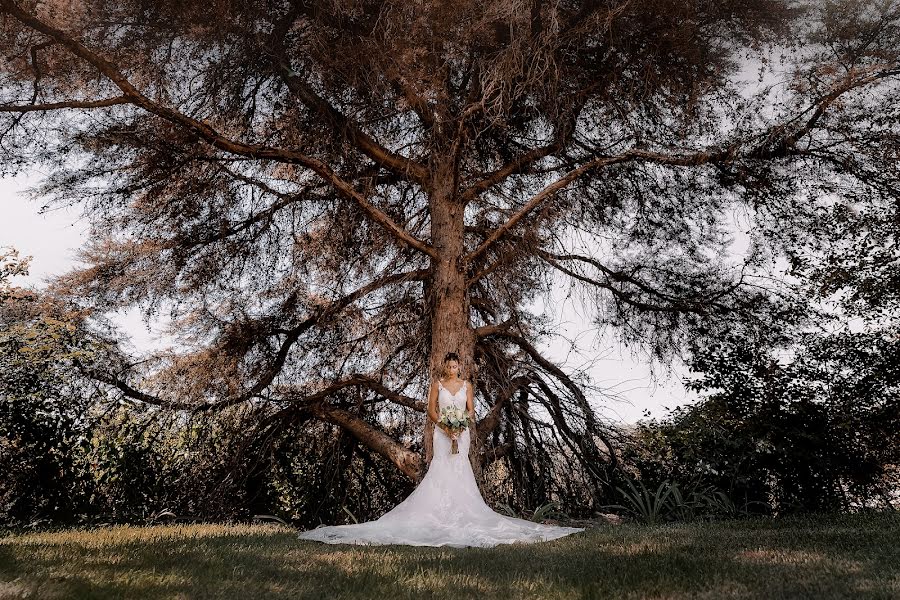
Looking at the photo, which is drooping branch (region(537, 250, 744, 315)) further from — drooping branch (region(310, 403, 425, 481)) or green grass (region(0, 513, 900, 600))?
green grass (region(0, 513, 900, 600))

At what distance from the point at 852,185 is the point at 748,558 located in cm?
658

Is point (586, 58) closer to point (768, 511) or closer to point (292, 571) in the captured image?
point (768, 511)

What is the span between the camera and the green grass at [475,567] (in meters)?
3.23

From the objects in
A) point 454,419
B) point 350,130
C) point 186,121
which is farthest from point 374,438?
point 186,121

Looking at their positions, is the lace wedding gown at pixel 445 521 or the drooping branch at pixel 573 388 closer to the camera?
the lace wedding gown at pixel 445 521

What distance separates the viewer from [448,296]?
27.7 feet

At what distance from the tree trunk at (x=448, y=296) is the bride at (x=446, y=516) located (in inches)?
22.0

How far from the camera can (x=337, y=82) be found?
822cm

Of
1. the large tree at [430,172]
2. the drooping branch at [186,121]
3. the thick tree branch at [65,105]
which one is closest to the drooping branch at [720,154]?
the large tree at [430,172]

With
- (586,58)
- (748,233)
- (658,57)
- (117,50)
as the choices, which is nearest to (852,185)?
(748,233)

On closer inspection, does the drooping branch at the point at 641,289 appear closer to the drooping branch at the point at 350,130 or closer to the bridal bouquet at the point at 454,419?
the drooping branch at the point at 350,130

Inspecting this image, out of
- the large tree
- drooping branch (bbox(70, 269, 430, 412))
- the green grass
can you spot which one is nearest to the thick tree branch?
the large tree

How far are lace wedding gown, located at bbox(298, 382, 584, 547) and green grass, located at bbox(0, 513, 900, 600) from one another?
1.90 ft

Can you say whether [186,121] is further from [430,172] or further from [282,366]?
[282,366]
